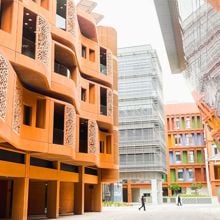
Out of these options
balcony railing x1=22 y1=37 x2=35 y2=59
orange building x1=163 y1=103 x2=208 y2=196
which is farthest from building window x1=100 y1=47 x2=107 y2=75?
orange building x1=163 y1=103 x2=208 y2=196

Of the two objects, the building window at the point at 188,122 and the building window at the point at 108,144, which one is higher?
the building window at the point at 188,122

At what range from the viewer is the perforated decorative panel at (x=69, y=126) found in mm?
21878

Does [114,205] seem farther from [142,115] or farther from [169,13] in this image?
[169,13]

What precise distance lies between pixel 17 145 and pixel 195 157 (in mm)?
52713

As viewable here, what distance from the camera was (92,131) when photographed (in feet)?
89.0

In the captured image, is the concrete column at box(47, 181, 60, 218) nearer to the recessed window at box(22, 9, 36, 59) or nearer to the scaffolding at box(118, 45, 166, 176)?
the recessed window at box(22, 9, 36, 59)

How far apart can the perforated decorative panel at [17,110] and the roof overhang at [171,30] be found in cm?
954

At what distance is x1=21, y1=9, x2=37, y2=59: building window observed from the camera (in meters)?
19.0

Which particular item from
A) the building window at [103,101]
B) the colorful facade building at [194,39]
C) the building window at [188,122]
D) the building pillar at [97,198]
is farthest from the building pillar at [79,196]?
the building window at [188,122]

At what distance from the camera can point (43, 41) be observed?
1962 cm

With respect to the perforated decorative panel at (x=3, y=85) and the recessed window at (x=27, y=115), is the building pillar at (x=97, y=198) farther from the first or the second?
the perforated decorative panel at (x=3, y=85)

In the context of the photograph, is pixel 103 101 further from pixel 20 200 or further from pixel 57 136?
pixel 20 200

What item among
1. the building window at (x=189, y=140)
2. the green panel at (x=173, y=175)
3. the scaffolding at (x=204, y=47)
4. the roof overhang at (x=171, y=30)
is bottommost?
the roof overhang at (x=171, y=30)

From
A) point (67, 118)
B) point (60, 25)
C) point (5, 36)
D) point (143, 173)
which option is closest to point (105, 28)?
point (60, 25)
